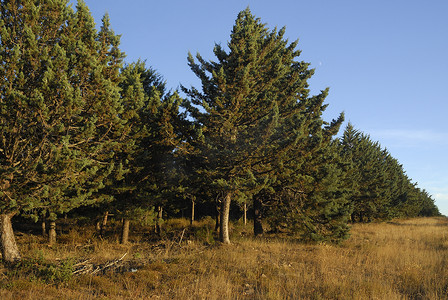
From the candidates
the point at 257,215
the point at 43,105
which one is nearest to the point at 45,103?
the point at 43,105

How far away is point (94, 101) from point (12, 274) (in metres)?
5.81

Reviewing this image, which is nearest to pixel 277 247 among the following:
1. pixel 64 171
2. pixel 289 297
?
pixel 289 297

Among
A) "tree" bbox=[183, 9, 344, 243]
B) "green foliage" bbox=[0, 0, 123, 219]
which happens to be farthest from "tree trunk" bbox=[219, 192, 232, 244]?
"green foliage" bbox=[0, 0, 123, 219]

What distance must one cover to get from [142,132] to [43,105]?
17.8 ft

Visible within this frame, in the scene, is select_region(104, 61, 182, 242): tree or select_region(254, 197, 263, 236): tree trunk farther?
select_region(254, 197, 263, 236): tree trunk

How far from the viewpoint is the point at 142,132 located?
46.0 feet

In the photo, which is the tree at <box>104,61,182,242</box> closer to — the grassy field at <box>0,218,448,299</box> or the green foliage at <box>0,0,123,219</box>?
the green foliage at <box>0,0,123,219</box>

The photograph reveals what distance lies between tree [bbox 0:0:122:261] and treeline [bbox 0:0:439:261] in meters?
0.04

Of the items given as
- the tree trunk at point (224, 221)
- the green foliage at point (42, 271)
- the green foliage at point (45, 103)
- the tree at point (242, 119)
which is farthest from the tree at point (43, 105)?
the tree trunk at point (224, 221)

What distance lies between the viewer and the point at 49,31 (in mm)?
10641

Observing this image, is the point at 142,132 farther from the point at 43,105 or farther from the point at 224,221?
the point at 224,221

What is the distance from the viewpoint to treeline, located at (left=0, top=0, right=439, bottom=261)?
9.46m

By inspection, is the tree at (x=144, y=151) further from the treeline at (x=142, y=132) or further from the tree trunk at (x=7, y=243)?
the tree trunk at (x=7, y=243)

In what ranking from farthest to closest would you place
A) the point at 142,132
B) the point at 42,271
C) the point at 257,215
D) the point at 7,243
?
the point at 257,215, the point at 142,132, the point at 7,243, the point at 42,271
